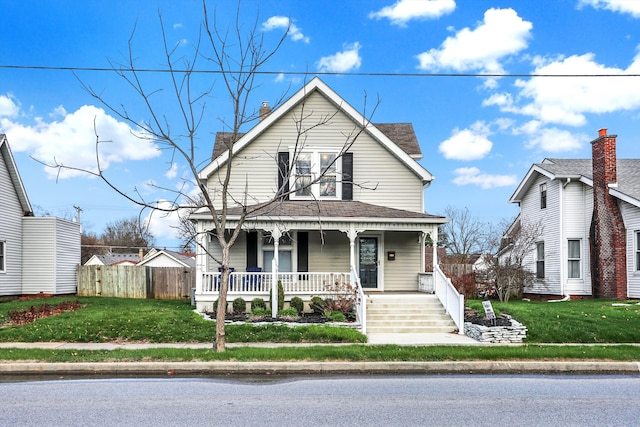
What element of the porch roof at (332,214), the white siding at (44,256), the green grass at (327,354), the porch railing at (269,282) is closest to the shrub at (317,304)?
the porch railing at (269,282)

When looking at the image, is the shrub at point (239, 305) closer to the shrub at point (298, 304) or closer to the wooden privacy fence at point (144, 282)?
the shrub at point (298, 304)

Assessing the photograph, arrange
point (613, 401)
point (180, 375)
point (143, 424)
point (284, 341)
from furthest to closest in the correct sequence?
1. point (284, 341)
2. point (180, 375)
3. point (613, 401)
4. point (143, 424)

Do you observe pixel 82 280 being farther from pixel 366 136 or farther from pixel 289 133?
pixel 366 136

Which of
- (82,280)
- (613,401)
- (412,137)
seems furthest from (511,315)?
(82,280)

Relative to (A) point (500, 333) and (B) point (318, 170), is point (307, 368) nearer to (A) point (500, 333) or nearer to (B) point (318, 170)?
(A) point (500, 333)

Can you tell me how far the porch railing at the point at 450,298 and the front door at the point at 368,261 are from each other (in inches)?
119

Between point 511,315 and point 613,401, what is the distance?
809cm

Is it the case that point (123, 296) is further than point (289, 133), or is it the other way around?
point (123, 296)

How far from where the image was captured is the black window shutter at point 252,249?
65.2ft

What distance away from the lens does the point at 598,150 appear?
77.7 feet

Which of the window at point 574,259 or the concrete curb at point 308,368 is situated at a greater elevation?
the window at point 574,259

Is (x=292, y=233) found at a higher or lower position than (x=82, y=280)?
higher

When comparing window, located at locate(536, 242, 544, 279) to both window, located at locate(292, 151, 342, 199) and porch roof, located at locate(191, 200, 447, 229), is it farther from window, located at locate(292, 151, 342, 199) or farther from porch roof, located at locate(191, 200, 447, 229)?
A: window, located at locate(292, 151, 342, 199)

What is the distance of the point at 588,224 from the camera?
24344mm
